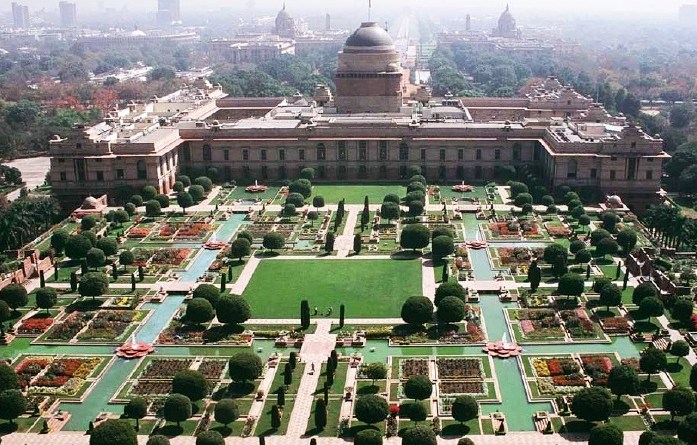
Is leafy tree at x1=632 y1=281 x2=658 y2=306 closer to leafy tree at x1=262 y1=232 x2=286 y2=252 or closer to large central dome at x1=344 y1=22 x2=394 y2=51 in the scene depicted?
leafy tree at x1=262 y1=232 x2=286 y2=252

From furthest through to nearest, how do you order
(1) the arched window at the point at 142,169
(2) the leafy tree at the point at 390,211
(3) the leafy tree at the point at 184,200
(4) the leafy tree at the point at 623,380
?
(1) the arched window at the point at 142,169 → (3) the leafy tree at the point at 184,200 → (2) the leafy tree at the point at 390,211 → (4) the leafy tree at the point at 623,380

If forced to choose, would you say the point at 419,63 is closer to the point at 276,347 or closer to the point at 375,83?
the point at 375,83

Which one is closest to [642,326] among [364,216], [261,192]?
[364,216]

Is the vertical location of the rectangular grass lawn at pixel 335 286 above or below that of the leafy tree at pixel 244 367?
below

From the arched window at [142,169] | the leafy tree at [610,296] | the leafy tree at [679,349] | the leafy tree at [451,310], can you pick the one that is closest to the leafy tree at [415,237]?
the leafy tree at [451,310]

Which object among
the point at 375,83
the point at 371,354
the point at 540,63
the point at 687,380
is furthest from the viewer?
the point at 540,63

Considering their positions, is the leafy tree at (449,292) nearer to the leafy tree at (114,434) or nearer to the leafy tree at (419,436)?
the leafy tree at (419,436)

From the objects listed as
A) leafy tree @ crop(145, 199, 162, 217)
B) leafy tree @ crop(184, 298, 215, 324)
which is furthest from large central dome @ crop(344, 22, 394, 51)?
leafy tree @ crop(184, 298, 215, 324)
